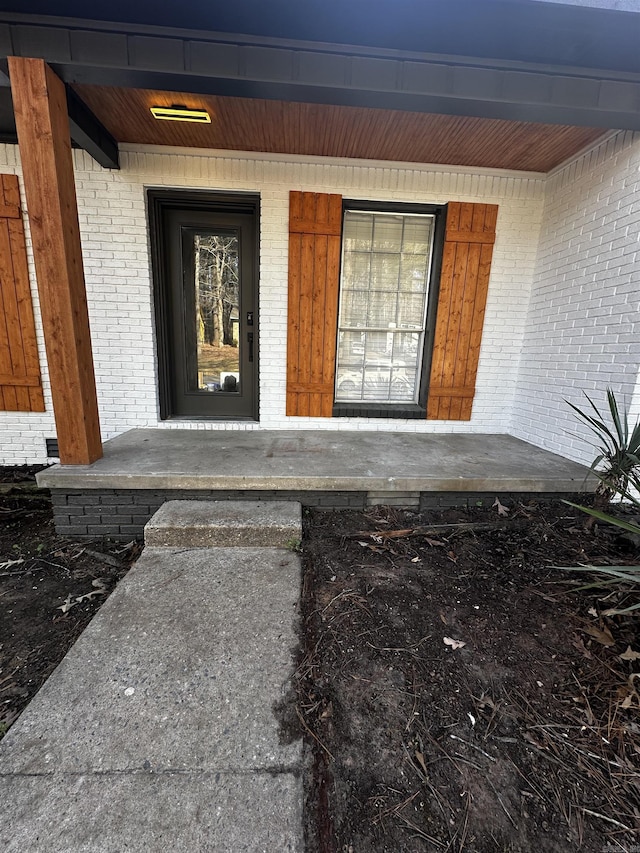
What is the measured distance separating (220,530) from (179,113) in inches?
126

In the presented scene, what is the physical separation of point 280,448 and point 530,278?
3256mm

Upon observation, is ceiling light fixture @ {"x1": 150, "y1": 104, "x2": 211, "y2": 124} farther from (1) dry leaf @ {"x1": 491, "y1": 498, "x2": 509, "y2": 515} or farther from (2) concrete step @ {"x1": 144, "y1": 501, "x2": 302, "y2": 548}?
(1) dry leaf @ {"x1": 491, "y1": 498, "x2": 509, "y2": 515}

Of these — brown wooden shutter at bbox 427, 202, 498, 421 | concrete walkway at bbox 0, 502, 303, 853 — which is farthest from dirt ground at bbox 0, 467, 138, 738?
brown wooden shutter at bbox 427, 202, 498, 421

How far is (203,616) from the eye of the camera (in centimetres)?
178

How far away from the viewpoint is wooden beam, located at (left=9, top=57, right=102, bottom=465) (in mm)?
2244

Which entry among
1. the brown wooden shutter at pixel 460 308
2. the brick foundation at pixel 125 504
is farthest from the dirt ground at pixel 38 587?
the brown wooden shutter at pixel 460 308

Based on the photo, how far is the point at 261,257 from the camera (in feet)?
11.9

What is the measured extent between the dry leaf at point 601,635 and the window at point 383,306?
267 cm

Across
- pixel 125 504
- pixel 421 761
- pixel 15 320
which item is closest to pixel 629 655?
pixel 421 761

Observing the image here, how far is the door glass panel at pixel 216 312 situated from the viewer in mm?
3826

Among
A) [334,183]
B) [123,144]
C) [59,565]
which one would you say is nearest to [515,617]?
[59,565]

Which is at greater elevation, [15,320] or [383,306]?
[383,306]

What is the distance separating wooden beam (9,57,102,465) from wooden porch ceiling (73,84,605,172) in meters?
0.57

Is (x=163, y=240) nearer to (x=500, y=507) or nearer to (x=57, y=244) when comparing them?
(x=57, y=244)
